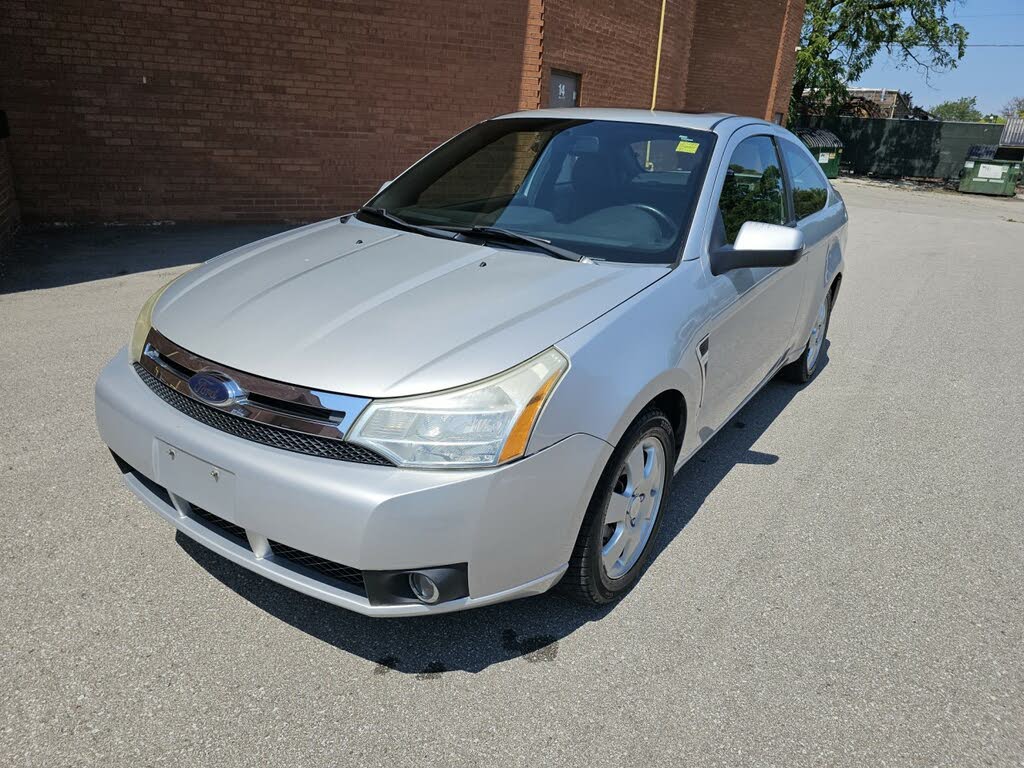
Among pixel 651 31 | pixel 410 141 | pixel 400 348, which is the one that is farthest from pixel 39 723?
pixel 651 31

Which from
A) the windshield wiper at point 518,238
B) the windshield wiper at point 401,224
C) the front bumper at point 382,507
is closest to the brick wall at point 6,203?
the windshield wiper at point 401,224

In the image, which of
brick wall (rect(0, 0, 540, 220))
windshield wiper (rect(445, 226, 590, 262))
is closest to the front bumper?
windshield wiper (rect(445, 226, 590, 262))

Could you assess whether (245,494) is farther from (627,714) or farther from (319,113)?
(319,113)

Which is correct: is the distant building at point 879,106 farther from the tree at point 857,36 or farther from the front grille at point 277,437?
the front grille at point 277,437

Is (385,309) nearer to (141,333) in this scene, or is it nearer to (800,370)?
(141,333)

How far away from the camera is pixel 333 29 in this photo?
912 centimetres

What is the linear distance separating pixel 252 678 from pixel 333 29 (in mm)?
8626

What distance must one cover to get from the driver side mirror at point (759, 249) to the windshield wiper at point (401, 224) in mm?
1095

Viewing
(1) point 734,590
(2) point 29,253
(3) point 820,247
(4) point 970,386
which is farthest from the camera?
(2) point 29,253

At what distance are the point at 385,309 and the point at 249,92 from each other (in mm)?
7544

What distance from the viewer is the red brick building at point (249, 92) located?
25.6 ft

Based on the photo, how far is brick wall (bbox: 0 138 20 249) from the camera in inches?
275

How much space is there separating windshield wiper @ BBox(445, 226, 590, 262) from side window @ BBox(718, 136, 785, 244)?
2.51 ft

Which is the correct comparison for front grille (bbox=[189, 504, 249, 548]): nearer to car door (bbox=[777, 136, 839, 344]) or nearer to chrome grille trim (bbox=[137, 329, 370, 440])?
chrome grille trim (bbox=[137, 329, 370, 440])
